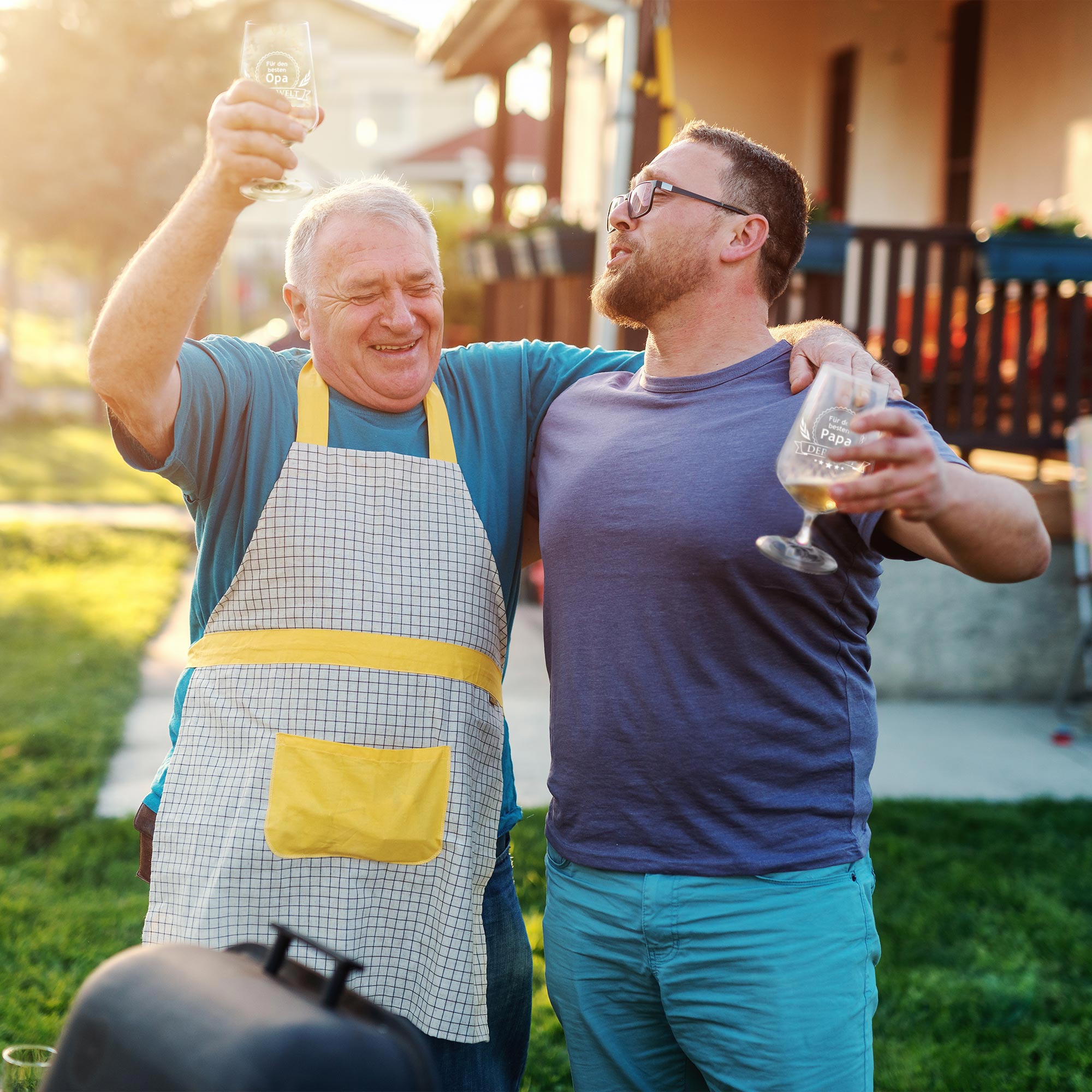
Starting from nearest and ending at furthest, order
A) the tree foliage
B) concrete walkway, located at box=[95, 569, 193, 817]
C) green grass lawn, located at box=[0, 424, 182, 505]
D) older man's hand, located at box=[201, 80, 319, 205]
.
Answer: older man's hand, located at box=[201, 80, 319, 205]
concrete walkway, located at box=[95, 569, 193, 817]
green grass lawn, located at box=[0, 424, 182, 505]
the tree foliage

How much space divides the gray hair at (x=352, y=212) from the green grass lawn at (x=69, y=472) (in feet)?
28.6

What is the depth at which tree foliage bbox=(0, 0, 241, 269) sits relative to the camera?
19.2 metres

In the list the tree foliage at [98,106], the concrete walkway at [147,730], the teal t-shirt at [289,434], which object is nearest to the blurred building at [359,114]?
the tree foliage at [98,106]

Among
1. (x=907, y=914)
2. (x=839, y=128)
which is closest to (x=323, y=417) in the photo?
(x=907, y=914)

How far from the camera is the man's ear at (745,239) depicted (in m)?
2.17

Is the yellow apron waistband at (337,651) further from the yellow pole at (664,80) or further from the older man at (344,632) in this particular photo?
the yellow pole at (664,80)

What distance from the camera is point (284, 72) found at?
1.79 m

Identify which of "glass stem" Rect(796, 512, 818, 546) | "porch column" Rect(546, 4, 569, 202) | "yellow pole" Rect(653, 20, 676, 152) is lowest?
"glass stem" Rect(796, 512, 818, 546)

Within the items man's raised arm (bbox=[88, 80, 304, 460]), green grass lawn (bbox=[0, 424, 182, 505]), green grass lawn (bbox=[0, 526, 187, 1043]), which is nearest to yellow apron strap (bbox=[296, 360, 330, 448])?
man's raised arm (bbox=[88, 80, 304, 460])

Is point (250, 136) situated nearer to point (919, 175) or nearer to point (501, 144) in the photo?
point (501, 144)

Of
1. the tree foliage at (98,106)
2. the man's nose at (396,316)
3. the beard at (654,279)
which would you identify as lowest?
the man's nose at (396,316)

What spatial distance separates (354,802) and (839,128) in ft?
32.6

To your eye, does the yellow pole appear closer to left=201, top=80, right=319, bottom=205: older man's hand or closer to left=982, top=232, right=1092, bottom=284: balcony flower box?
left=982, top=232, right=1092, bottom=284: balcony flower box

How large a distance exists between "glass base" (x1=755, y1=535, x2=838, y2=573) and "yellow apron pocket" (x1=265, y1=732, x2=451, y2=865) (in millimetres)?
700
